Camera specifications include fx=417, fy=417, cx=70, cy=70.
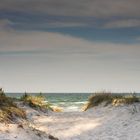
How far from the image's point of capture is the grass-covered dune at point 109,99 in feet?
70.9

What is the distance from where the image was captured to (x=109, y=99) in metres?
24.2

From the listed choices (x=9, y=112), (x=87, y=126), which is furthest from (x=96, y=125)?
(x=9, y=112)

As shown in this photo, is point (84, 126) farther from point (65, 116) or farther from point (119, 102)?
point (119, 102)

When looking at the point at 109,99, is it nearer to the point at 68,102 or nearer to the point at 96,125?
the point at 96,125

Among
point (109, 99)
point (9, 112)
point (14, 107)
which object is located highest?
point (109, 99)

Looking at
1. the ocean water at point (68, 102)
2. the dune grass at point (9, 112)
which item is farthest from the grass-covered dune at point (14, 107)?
the ocean water at point (68, 102)

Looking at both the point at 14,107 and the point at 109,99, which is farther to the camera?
the point at 109,99

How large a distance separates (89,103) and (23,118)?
9.17 metres

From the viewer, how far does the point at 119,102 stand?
2202 cm

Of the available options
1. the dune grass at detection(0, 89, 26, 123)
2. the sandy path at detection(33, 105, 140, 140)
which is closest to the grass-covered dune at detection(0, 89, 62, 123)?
the dune grass at detection(0, 89, 26, 123)

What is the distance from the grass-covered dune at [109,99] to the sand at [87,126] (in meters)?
1.22

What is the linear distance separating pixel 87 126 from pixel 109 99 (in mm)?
7717

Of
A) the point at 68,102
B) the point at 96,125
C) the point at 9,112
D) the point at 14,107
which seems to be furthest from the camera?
the point at 68,102

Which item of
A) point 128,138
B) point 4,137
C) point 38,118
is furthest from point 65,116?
point 4,137
